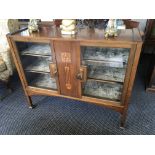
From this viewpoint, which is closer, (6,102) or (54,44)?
(54,44)

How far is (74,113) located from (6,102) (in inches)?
30.5

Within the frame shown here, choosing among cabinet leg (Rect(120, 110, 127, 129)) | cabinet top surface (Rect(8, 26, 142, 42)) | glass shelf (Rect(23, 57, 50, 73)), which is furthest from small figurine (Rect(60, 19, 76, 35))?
cabinet leg (Rect(120, 110, 127, 129))

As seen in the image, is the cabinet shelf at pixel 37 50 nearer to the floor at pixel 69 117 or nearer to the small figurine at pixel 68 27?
the small figurine at pixel 68 27

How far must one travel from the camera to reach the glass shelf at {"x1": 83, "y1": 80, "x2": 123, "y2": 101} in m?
1.30

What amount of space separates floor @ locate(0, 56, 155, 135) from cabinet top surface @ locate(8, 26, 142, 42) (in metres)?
0.80

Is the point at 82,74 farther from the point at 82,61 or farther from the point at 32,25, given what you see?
the point at 32,25

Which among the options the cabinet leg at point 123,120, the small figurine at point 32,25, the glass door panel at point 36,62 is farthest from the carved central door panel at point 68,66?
the cabinet leg at point 123,120

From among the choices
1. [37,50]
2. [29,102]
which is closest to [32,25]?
[37,50]

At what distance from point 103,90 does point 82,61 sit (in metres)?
0.40

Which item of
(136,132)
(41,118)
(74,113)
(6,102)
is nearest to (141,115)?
(136,132)
